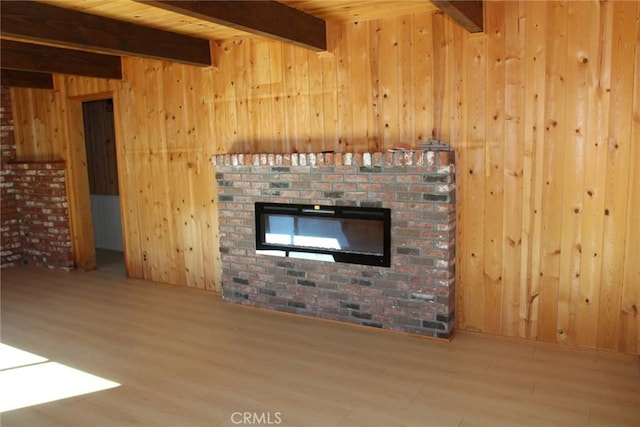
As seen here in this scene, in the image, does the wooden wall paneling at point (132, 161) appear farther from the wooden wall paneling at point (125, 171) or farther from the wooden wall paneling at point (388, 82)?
the wooden wall paneling at point (388, 82)

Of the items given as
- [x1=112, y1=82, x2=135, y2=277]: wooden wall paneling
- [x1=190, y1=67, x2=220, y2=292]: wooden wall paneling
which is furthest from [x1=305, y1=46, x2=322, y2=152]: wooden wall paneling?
[x1=112, y1=82, x2=135, y2=277]: wooden wall paneling

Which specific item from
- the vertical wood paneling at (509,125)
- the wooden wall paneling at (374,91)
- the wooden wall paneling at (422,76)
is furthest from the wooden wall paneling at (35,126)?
the wooden wall paneling at (422,76)

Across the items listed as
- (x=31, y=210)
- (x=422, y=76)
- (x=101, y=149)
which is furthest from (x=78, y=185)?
(x=422, y=76)

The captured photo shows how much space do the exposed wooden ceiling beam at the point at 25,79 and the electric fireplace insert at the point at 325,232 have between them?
3422 millimetres

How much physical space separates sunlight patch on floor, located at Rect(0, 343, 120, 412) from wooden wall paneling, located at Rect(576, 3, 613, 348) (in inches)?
127

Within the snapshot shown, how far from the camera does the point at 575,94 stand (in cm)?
338

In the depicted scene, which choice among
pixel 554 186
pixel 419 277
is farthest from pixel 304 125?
pixel 554 186

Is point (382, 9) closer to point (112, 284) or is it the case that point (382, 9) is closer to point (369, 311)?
point (369, 311)

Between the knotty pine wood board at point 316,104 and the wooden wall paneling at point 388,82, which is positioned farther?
the knotty pine wood board at point 316,104

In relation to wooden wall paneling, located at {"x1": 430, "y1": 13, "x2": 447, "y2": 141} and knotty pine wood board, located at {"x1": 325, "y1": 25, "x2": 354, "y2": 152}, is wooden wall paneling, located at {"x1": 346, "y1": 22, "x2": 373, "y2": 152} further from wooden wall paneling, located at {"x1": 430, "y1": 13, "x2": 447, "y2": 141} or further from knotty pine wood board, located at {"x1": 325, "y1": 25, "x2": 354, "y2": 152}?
wooden wall paneling, located at {"x1": 430, "y1": 13, "x2": 447, "y2": 141}

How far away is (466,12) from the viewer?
3195mm

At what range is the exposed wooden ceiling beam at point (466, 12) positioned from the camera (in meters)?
2.93

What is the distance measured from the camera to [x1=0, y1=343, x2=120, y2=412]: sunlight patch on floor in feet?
10.3

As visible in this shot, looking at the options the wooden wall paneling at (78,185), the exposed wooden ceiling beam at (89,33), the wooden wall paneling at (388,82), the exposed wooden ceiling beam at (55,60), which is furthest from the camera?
the wooden wall paneling at (78,185)
